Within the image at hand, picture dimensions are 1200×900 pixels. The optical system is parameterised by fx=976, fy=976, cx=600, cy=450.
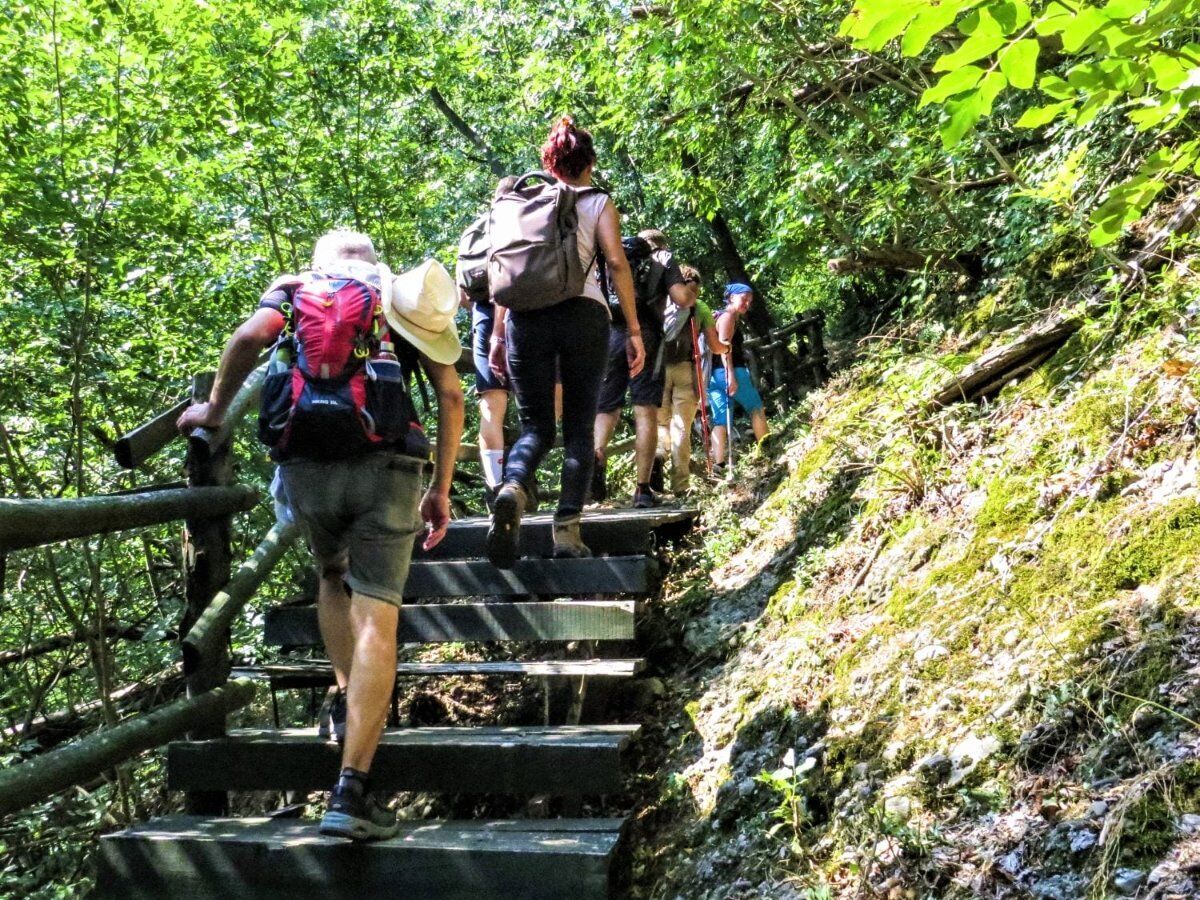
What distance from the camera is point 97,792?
671 centimetres

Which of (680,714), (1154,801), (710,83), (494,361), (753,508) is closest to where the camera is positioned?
(1154,801)

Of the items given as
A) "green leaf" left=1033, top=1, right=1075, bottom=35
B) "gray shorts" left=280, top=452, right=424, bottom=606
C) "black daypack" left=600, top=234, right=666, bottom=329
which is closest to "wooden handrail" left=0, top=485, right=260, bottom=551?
"gray shorts" left=280, top=452, right=424, bottom=606

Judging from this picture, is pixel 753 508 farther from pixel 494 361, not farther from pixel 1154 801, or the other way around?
pixel 1154 801

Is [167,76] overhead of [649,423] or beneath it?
overhead

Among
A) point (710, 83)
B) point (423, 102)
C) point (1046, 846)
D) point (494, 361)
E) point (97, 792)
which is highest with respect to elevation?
point (423, 102)

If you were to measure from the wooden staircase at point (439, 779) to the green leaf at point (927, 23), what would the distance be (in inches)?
94.1

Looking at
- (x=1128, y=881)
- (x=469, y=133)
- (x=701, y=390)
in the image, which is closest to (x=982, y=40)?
(x=1128, y=881)

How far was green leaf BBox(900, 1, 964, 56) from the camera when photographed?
1.85 metres

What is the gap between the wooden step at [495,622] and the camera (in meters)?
4.55

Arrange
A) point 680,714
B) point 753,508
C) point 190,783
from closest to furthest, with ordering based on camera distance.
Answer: point 190,783 < point 680,714 < point 753,508

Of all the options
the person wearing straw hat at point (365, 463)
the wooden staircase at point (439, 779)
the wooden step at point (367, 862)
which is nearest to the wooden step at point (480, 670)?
the wooden staircase at point (439, 779)

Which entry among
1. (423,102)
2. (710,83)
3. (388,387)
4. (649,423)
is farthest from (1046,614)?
(423,102)

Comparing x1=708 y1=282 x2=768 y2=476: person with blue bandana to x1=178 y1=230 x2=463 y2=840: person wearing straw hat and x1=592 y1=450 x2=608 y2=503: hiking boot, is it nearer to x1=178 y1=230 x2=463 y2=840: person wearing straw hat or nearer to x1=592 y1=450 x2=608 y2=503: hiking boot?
x1=592 y1=450 x2=608 y2=503: hiking boot

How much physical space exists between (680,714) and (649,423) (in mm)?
2817
